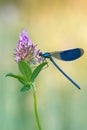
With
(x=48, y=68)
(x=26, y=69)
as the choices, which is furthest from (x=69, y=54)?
(x=48, y=68)

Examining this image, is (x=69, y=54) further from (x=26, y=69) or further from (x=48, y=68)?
(x=48, y=68)

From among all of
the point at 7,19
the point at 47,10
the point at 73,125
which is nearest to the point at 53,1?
the point at 47,10

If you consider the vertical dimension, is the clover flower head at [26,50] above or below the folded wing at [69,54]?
above

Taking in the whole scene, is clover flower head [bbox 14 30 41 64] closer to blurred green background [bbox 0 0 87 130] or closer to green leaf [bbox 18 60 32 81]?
green leaf [bbox 18 60 32 81]

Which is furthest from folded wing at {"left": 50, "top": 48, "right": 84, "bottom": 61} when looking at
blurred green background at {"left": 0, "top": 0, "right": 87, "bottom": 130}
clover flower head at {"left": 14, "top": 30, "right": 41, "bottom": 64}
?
blurred green background at {"left": 0, "top": 0, "right": 87, "bottom": 130}

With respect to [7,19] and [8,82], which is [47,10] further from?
[8,82]

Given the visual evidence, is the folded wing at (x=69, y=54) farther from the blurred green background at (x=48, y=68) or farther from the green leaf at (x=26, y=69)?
the blurred green background at (x=48, y=68)

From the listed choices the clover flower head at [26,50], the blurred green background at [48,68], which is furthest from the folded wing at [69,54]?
the blurred green background at [48,68]
